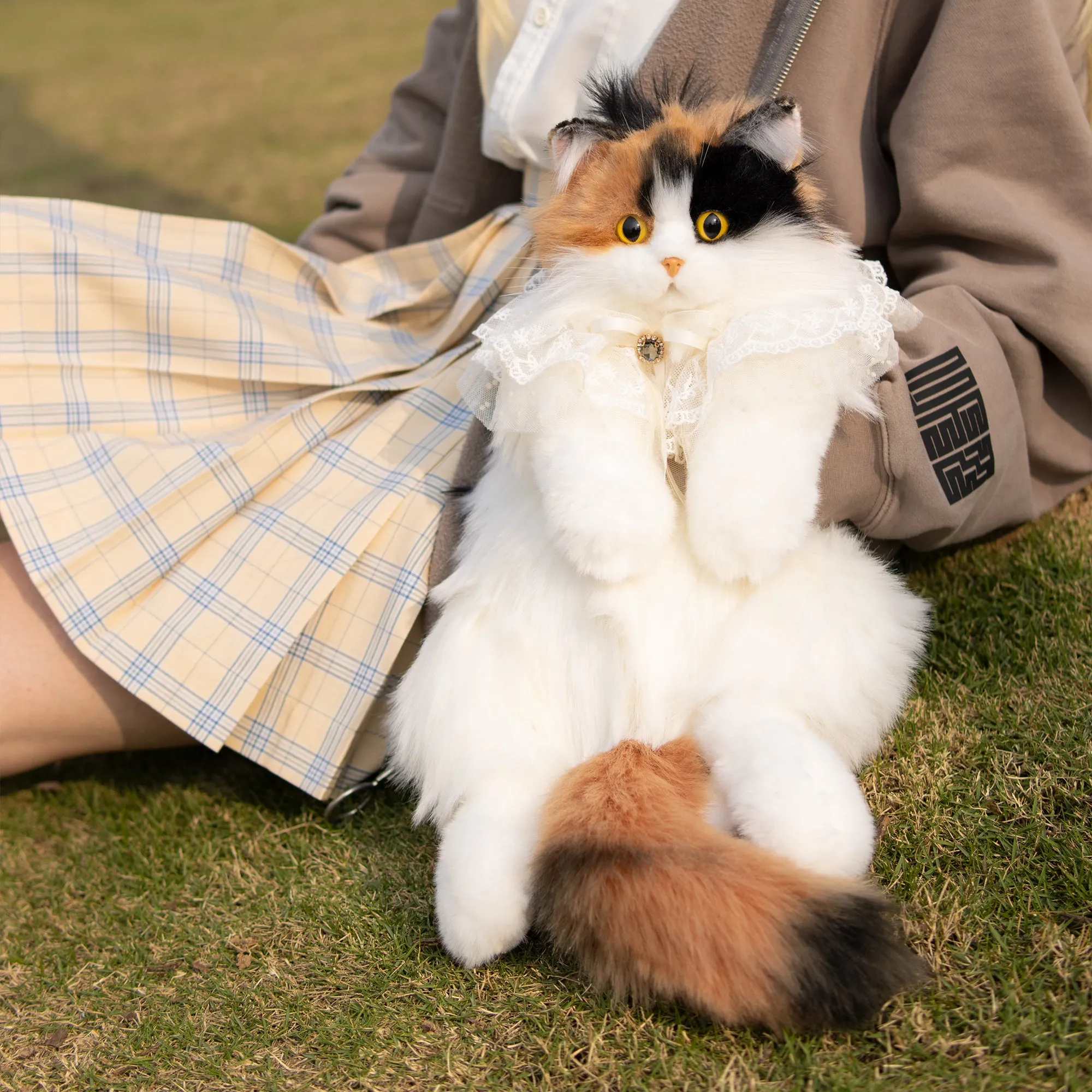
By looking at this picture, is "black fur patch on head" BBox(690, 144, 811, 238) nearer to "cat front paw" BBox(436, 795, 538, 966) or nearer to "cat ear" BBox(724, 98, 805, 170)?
"cat ear" BBox(724, 98, 805, 170)

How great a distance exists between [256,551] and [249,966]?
454 mm

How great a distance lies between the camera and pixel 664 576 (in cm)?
92

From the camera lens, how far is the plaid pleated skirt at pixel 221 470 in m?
1.16

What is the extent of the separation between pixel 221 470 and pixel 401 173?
709mm

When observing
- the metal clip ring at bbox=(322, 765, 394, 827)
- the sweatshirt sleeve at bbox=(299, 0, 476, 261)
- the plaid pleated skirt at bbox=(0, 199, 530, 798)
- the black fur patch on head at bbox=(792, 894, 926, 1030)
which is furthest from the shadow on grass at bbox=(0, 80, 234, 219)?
the black fur patch on head at bbox=(792, 894, 926, 1030)

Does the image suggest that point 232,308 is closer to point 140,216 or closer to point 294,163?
point 140,216

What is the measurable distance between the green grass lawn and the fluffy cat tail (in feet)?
0.29

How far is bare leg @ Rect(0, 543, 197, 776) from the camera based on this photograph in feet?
3.97

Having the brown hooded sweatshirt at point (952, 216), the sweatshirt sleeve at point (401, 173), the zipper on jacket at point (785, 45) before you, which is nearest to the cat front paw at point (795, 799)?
the brown hooded sweatshirt at point (952, 216)

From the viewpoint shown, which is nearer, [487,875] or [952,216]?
[487,875]

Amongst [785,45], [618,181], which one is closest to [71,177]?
[785,45]

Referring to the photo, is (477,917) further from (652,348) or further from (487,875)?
(652,348)

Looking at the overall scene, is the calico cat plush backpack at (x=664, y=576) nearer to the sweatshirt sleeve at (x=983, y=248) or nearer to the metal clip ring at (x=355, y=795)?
the sweatshirt sleeve at (x=983, y=248)

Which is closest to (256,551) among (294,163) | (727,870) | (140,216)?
(140,216)
